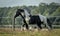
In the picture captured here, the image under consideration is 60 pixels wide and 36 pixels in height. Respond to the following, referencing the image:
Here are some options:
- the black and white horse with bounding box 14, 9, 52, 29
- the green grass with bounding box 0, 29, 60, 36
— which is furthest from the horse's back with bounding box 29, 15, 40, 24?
the green grass with bounding box 0, 29, 60, 36

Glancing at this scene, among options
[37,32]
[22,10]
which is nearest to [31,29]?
[37,32]

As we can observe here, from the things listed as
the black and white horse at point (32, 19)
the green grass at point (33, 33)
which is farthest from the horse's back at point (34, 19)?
the green grass at point (33, 33)

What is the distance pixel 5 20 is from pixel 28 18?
0.19 m

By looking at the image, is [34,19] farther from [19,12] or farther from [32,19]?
[19,12]

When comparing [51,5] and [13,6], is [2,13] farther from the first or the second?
[51,5]

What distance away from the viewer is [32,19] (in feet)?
4.37

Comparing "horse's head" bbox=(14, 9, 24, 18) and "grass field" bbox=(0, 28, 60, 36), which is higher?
"horse's head" bbox=(14, 9, 24, 18)

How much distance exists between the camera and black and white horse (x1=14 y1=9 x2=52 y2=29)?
131 cm

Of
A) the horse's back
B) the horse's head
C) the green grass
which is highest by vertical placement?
the horse's head

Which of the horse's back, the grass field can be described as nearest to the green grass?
the grass field

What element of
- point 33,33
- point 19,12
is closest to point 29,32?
point 33,33

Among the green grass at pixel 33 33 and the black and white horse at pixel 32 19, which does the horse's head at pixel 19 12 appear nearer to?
the black and white horse at pixel 32 19

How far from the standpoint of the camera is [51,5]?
1315 millimetres

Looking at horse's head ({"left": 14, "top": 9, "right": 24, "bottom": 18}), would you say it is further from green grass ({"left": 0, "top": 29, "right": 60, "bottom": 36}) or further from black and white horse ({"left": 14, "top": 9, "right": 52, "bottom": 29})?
green grass ({"left": 0, "top": 29, "right": 60, "bottom": 36})
